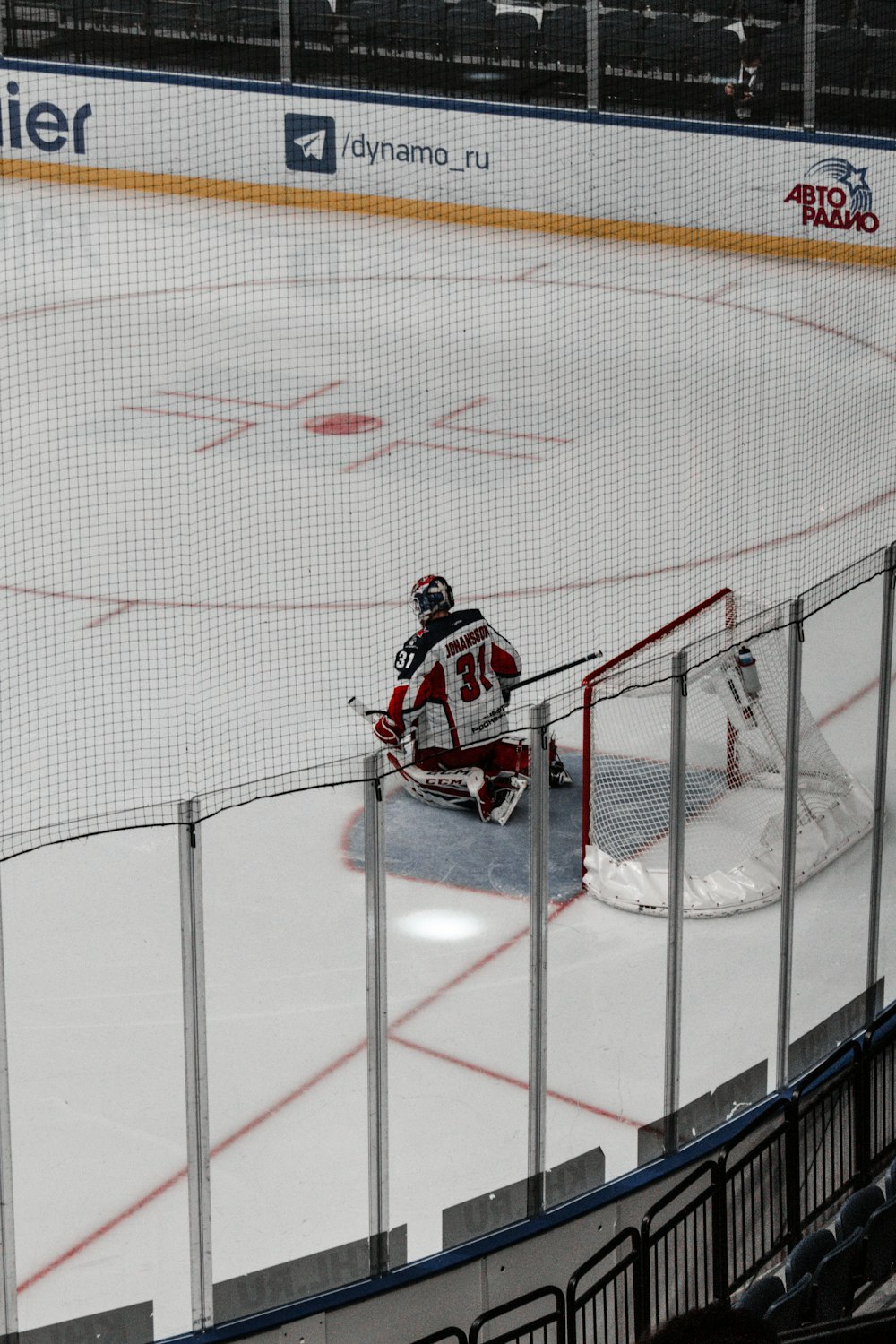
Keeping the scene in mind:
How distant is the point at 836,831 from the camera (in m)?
4.27

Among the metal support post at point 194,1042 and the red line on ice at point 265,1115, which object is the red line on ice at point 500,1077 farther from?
the metal support post at point 194,1042

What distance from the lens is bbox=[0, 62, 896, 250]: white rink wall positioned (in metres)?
11.8

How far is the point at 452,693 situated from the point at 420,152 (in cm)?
816

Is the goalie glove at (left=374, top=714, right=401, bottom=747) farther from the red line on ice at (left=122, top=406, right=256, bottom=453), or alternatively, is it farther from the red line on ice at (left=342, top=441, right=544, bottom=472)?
the red line on ice at (left=122, top=406, right=256, bottom=453)

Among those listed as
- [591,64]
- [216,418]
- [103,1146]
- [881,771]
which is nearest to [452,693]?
[881,771]

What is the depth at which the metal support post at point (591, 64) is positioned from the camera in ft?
38.6

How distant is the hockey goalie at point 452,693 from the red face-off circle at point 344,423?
156 inches

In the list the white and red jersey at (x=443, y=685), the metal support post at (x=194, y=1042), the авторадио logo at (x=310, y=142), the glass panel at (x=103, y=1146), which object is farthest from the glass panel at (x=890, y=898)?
the авторадио logo at (x=310, y=142)

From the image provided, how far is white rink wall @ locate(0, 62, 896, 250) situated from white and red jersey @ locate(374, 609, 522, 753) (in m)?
7.43

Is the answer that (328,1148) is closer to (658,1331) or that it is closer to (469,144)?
(658,1331)

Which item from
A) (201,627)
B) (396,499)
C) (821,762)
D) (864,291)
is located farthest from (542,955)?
(864,291)

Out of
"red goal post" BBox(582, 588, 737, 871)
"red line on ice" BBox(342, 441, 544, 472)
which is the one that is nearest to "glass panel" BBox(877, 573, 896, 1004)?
"red goal post" BBox(582, 588, 737, 871)

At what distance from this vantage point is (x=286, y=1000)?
373 cm

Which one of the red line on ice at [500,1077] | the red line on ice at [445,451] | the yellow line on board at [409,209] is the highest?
the yellow line on board at [409,209]
